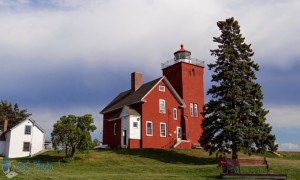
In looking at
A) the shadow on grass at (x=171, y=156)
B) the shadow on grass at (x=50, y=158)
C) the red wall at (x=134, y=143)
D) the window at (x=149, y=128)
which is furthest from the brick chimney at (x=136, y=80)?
the shadow on grass at (x=50, y=158)

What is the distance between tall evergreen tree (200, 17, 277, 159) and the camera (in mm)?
29672

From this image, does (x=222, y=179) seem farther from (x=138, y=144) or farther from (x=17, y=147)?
(x=17, y=147)

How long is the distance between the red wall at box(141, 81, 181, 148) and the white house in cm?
1380

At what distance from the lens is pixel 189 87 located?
45375mm

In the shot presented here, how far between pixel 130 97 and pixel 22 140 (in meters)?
14.2

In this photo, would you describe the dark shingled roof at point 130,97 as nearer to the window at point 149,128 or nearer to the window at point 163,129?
the window at point 149,128

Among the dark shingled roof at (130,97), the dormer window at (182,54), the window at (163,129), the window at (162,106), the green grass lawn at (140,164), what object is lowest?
the green grass lawn at (140,164)

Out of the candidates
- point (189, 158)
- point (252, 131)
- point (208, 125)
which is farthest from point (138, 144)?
point (252, 131)

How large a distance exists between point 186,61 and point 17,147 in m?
23.5

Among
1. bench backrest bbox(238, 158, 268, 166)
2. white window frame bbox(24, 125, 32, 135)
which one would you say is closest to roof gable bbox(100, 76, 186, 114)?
white window frame bbox(24, 125, 32, 135)

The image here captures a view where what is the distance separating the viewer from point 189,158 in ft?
110

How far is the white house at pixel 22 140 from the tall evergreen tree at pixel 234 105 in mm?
22484

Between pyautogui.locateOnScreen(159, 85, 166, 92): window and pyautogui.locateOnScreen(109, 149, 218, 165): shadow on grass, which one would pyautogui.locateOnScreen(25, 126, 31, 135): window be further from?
pyautogui.locateOnScreen(159, 85, 166, 92): window

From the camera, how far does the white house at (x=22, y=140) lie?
4300 cm
